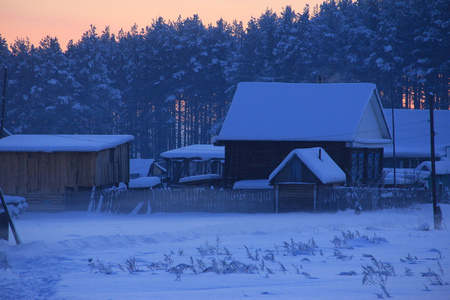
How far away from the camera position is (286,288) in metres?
9.81

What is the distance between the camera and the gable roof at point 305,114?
30.8m

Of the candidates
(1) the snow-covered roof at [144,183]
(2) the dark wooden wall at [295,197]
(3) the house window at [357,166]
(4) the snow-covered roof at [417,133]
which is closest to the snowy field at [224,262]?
(2) the dark wooden wall at [295,197]

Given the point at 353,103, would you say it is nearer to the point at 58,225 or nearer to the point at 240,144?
the point at 240,144

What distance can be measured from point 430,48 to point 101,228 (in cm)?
5350

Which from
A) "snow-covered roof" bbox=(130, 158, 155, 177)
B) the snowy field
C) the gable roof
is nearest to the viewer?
the snowy field

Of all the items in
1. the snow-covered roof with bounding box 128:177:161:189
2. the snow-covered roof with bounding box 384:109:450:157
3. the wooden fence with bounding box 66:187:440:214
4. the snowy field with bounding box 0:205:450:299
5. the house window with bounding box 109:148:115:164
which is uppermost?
the snow-covered roof with bounding box 384:109:450:157

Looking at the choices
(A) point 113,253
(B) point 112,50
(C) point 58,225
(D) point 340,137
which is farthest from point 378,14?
(A) point 113,253

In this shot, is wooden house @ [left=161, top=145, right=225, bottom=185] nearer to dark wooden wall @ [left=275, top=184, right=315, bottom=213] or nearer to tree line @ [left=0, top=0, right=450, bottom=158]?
dark wooden wall @ [left=275, top=184, right=315, bottom=213]

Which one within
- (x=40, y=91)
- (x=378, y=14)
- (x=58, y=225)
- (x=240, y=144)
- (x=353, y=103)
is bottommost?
(x=58, y=225)

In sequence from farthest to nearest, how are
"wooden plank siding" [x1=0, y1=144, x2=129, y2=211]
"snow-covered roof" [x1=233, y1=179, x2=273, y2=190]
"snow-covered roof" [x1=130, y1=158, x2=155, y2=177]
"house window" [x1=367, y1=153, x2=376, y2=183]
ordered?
"snow-covered roof" [x1=130, y1=158, x2=155, y2=177] → "house window" [x1=367, y1=153, x2=376, y2=183] → "snow-covered roof" [x1=233, y1=179, x2=273, y2=190] → "wooden plank siding" [x1=0, y1=144, x2=129, y2=211]

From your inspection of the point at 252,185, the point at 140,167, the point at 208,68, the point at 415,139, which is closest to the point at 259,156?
the point at 252,185

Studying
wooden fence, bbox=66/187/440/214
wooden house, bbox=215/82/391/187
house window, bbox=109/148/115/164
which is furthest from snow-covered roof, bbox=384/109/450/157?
house window, bbox=109/148/115/164

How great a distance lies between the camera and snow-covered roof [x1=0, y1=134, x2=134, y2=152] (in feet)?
91.1

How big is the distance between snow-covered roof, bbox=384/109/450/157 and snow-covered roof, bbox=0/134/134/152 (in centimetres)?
2313
